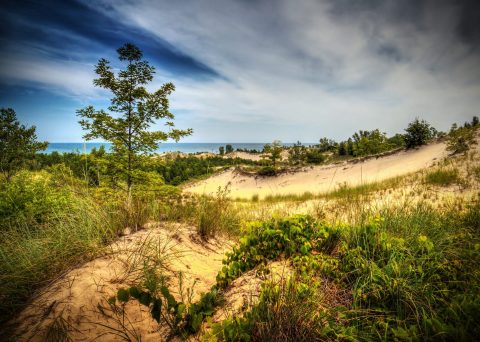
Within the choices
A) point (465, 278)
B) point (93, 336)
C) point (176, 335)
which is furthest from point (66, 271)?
point (465, 278)

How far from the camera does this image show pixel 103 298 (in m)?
2.09

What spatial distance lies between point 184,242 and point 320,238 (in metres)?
2.10

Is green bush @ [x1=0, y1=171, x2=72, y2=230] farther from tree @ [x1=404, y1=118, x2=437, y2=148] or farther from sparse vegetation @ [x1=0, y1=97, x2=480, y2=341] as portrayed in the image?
tree @ [x1=404, y1=118, x2=437, y2=148]

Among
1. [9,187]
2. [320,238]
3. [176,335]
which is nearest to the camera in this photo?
[176,335]

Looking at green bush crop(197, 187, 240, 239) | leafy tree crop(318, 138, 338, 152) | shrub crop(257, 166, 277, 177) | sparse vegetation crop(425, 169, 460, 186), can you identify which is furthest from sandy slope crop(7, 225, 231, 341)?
leafy tree crop(318, 138, 338, 152)

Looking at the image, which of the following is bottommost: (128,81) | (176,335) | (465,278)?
(176,335)

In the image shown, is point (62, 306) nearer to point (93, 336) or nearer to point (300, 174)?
point (93, 336)

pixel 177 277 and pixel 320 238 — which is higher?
pixel 320 238

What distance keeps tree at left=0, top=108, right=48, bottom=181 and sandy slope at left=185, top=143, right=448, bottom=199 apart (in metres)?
11.5

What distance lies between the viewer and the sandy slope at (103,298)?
1.79m

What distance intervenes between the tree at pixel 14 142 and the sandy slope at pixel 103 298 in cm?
1610

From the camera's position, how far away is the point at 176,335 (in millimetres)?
1888

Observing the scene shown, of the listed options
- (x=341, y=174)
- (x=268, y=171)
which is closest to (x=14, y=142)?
(x=268, y=171)

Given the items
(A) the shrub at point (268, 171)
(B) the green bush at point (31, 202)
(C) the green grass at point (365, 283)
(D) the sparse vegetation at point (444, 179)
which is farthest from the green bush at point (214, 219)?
(A) the shrub at point (268, 171)
